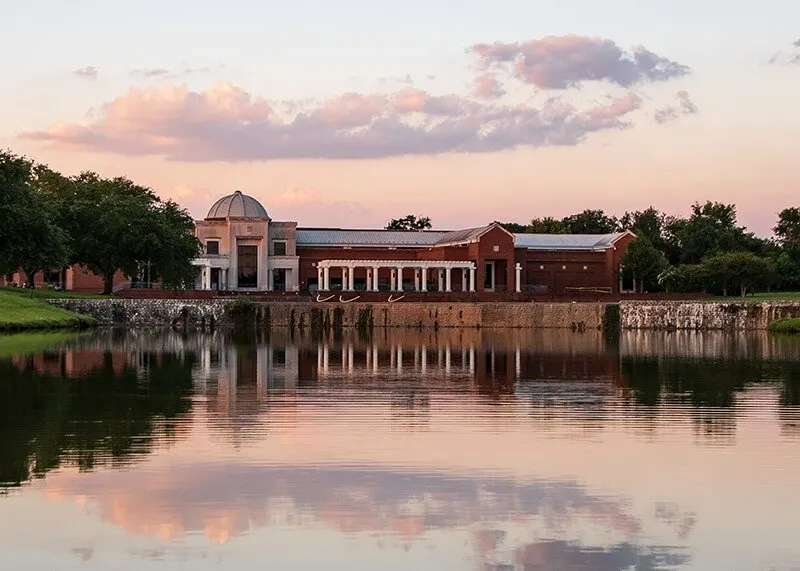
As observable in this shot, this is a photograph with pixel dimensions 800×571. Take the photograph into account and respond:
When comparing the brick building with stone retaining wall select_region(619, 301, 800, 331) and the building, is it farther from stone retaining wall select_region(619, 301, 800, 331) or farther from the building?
stone retaining wall select_region(619, 301, 800, 331)

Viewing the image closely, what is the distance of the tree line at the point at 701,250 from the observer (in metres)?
97.1

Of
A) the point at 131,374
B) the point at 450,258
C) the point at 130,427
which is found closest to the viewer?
the point at 130,427

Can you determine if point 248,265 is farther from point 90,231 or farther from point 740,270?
point 740,270

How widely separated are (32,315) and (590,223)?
94296 millimetres

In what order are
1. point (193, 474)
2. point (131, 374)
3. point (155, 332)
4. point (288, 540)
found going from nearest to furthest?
point (288, 540)
point (193, 474)
point (131, 374)
point (155, 332)

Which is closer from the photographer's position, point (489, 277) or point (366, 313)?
point (366, 313)

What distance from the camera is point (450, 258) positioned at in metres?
113

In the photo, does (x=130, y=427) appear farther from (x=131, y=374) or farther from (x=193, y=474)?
(x=131, y=374)

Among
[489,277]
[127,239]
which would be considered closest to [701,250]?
[489,277]

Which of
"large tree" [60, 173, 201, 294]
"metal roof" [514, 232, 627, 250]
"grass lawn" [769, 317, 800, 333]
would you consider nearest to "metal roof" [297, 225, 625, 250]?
"metal roof" [514, 232, 627, 250]

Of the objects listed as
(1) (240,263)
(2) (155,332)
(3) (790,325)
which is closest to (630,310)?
(3) (790,325)

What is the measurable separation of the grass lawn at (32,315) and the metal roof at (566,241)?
51.7 metres

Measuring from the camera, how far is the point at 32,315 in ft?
226

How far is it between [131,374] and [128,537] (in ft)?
72.5
